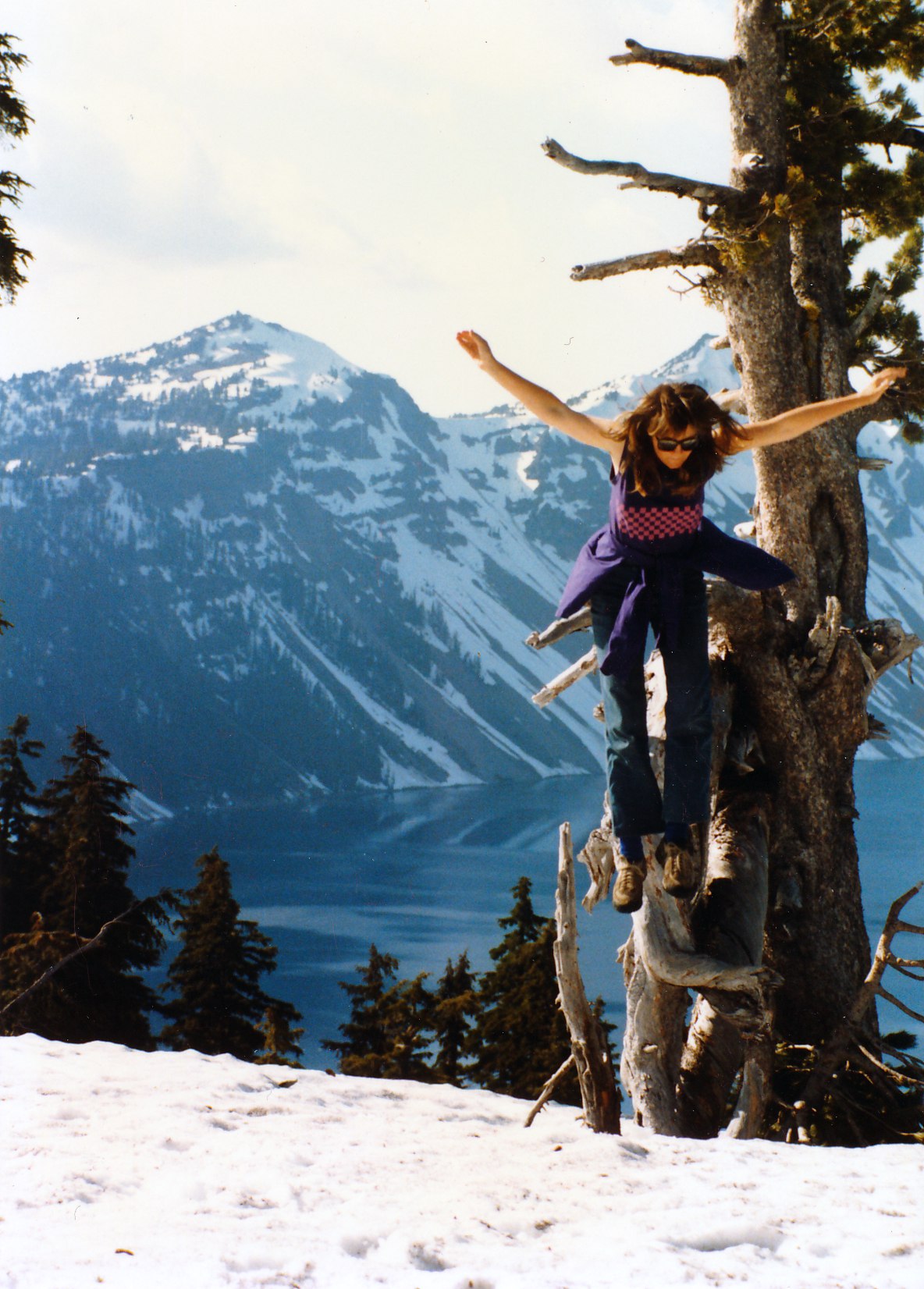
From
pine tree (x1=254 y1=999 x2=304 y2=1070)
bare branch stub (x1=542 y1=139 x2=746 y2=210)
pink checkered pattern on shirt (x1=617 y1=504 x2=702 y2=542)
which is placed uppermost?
bare branch stub (x1=542 y1=139 x2=746 y2=210)

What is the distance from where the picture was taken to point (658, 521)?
209 inches

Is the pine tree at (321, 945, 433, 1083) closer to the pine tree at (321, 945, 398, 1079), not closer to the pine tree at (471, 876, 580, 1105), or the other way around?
the pine tree at (321, 945, 398, 1079)

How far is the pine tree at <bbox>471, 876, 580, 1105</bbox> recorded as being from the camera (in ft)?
58.0

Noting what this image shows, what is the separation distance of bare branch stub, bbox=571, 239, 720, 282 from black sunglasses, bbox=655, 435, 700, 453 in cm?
338

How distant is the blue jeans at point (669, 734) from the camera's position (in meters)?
5.35

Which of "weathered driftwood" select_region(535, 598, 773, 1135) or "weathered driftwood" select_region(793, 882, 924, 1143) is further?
"weathered driftwood" select_region(793, 882, 924, 1143)

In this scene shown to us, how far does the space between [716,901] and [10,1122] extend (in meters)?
4.37

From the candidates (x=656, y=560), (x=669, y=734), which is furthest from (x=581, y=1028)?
(x=656, y=560)

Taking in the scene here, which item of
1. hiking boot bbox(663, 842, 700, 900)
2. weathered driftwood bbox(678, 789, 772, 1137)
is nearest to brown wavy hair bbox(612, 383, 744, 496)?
hiking boot bbox(663, 842, 700, 900)

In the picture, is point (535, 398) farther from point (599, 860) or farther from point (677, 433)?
point (599, 860)

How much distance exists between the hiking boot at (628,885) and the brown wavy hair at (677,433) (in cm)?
184

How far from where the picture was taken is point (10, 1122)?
4402 mm

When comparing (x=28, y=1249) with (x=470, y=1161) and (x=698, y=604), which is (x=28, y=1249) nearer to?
(x=470, y=1161)

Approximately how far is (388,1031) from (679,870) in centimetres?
1979
